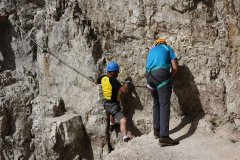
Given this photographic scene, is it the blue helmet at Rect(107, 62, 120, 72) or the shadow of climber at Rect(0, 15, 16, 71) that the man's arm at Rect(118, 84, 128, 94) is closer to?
the blue helmet at Rect(107, 62, 120, 72)

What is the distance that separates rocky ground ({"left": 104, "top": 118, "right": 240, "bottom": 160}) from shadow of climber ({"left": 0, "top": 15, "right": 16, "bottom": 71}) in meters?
4.30

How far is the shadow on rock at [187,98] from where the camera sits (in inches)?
326

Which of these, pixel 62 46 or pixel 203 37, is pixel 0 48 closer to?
pixel 62 46

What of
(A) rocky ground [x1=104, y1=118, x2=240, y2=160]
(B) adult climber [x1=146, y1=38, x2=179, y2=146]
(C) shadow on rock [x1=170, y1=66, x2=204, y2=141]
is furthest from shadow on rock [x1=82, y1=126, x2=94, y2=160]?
(C) shadow on rock [x1=170, y1=66, x2=204, y2=141]

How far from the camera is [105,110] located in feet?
29.6

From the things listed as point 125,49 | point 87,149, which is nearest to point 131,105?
point 125,49

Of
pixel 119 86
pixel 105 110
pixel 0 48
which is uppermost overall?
pixel 0 48

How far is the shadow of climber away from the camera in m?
10.5

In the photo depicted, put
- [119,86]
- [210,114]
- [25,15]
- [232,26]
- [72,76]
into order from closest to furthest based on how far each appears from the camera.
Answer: [232,26], [210,114], [119,86], [72,76], [25,15]

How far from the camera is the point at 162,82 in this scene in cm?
750

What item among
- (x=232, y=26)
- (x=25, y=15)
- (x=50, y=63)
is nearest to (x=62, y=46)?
(x=50, y=63)

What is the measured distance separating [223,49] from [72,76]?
392 centimetres

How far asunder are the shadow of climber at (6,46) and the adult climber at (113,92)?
3.27 metres

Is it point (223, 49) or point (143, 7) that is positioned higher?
point (143, 7)
